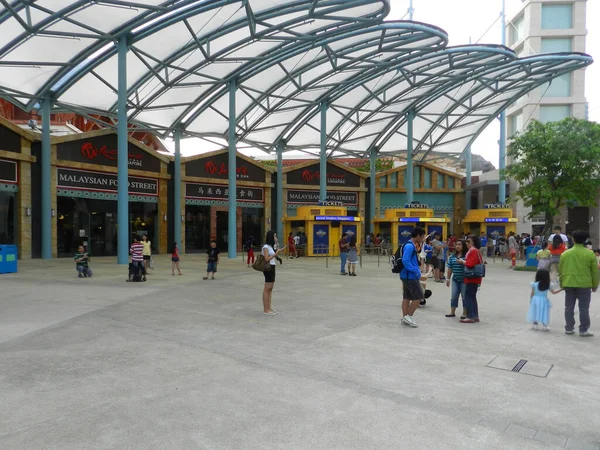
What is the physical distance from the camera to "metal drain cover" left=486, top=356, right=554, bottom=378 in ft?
17.3

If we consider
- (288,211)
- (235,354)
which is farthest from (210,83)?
(235,354)

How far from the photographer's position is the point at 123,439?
3.50 metres

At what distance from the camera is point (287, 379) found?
493 centimetres

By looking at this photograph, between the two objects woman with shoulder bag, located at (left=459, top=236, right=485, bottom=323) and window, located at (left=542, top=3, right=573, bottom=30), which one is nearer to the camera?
woman with shoulder bag, located at (left=459, top=236, right=485, bottom=323)

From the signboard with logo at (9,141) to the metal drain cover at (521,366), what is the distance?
2302 cm

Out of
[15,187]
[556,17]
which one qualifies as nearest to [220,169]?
[15,187]

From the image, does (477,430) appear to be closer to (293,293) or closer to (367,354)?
(367,354)

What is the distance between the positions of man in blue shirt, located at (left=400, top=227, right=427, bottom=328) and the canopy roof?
14.2 meters

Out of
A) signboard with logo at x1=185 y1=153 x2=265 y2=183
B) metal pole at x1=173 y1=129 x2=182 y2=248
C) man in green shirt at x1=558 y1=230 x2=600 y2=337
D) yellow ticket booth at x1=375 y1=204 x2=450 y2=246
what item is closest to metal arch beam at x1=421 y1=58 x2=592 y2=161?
yellow ticket booth at x1=375 y1=204 x2=450 y2=246

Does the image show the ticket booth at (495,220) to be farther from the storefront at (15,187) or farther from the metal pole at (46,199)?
the storefront at (15,187)

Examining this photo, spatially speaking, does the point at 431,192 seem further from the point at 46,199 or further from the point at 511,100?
the point at 46,199

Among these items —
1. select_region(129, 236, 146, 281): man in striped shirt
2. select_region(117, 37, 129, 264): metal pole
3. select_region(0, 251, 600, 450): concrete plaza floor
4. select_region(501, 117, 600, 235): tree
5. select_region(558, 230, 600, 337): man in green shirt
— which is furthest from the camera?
select_region(501, 117, 600, 235): tree

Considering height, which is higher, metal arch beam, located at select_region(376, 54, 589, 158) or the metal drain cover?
metal arch beam, located at select_region(376, 54, 589, 158)

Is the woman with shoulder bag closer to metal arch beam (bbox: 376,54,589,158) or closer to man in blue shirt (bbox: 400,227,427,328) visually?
man in blue shirt (bbox: 400,227,427,328)
